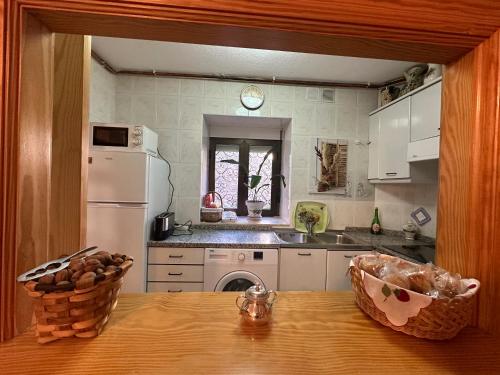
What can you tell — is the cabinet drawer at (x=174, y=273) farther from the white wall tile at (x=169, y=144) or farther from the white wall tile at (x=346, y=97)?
the white wall tile at (x=346, y=97)

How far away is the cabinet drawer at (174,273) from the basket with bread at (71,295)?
61.5 inches

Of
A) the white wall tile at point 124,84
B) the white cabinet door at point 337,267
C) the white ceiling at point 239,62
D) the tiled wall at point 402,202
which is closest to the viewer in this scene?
the white ceiling at point 239,62

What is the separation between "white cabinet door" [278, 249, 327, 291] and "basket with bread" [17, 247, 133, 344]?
1695mm

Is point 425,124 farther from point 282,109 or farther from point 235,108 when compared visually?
point 235,108

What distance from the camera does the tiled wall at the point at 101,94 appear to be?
6.66 ft

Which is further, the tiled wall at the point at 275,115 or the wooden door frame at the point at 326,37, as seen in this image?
the tiled wall at the point at 275,115

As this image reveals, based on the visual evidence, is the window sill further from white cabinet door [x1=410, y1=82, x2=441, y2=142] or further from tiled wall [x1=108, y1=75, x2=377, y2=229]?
white cabinet door [x1=410, y1=82, x2=441, y2=142]

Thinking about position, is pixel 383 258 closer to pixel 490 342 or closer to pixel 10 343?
pixel 490 342

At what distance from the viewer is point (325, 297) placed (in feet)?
2.20

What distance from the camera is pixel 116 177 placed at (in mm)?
1792

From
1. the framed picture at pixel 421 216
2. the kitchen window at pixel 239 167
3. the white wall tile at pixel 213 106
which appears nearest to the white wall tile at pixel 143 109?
the white wall tile at pixel 213 106

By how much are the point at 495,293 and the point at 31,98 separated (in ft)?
3.54

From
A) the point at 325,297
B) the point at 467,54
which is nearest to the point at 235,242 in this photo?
the point at 325,297

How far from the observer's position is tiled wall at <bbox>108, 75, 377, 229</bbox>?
2424 mm
